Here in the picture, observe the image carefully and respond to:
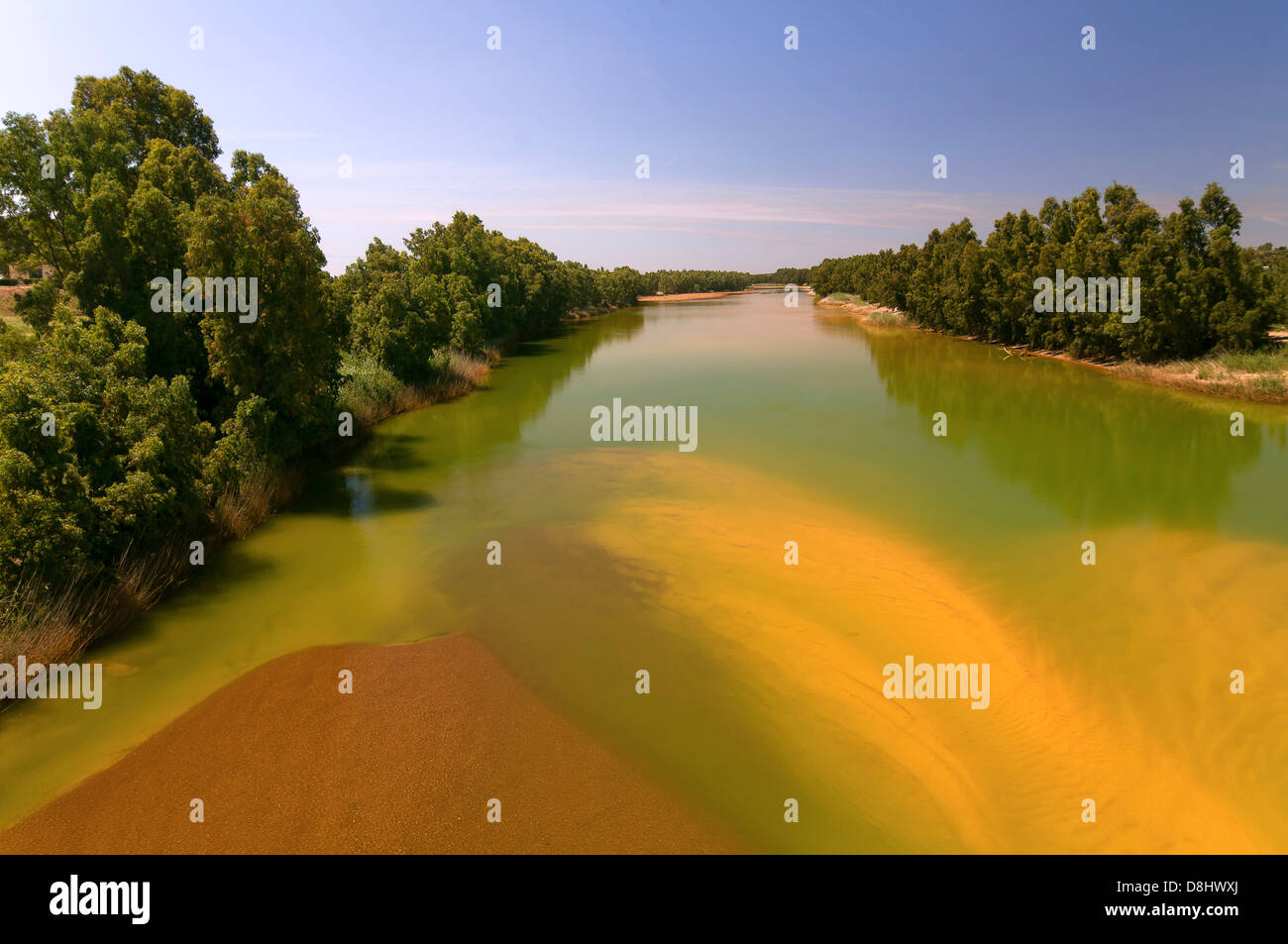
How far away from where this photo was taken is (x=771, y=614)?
32.7 ft

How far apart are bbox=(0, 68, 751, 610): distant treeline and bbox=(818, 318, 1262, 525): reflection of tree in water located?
1776cm

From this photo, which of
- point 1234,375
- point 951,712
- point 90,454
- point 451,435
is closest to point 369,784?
point 951,712

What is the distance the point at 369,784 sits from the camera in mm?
6484

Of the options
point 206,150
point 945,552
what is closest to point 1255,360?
point 945,552

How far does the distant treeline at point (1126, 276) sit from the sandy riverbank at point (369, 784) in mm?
35647

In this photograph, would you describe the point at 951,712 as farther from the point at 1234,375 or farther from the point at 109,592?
the point at 1234,375

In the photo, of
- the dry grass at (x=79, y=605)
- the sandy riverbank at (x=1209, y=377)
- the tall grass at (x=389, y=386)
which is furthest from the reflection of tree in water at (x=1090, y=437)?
the tall grass at (x=389, y=386)

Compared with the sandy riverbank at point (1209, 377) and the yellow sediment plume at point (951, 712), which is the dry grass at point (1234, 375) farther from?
the yellow sediment plume at point (951, 712)

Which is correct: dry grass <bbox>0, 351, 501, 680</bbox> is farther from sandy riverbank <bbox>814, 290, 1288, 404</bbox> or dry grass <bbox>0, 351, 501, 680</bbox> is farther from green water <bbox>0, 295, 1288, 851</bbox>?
sandy riverbank <bbox>814, 290, 1288, 404</bbox>

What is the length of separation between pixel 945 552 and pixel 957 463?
7437 millimetres

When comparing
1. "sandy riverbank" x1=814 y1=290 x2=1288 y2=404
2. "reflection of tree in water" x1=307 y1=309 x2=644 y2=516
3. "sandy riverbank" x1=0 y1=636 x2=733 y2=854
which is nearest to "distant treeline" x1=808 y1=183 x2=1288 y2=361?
"sandy riverbank" x1=814 y1=290 x2=1288 y2=404

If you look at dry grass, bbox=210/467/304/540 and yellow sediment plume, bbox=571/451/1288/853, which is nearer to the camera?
yellow sediment plume, bbox=571/451/1288/853

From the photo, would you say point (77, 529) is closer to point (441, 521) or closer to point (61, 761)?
point (61, 761)

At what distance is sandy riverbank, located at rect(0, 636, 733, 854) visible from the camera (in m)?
5.79
